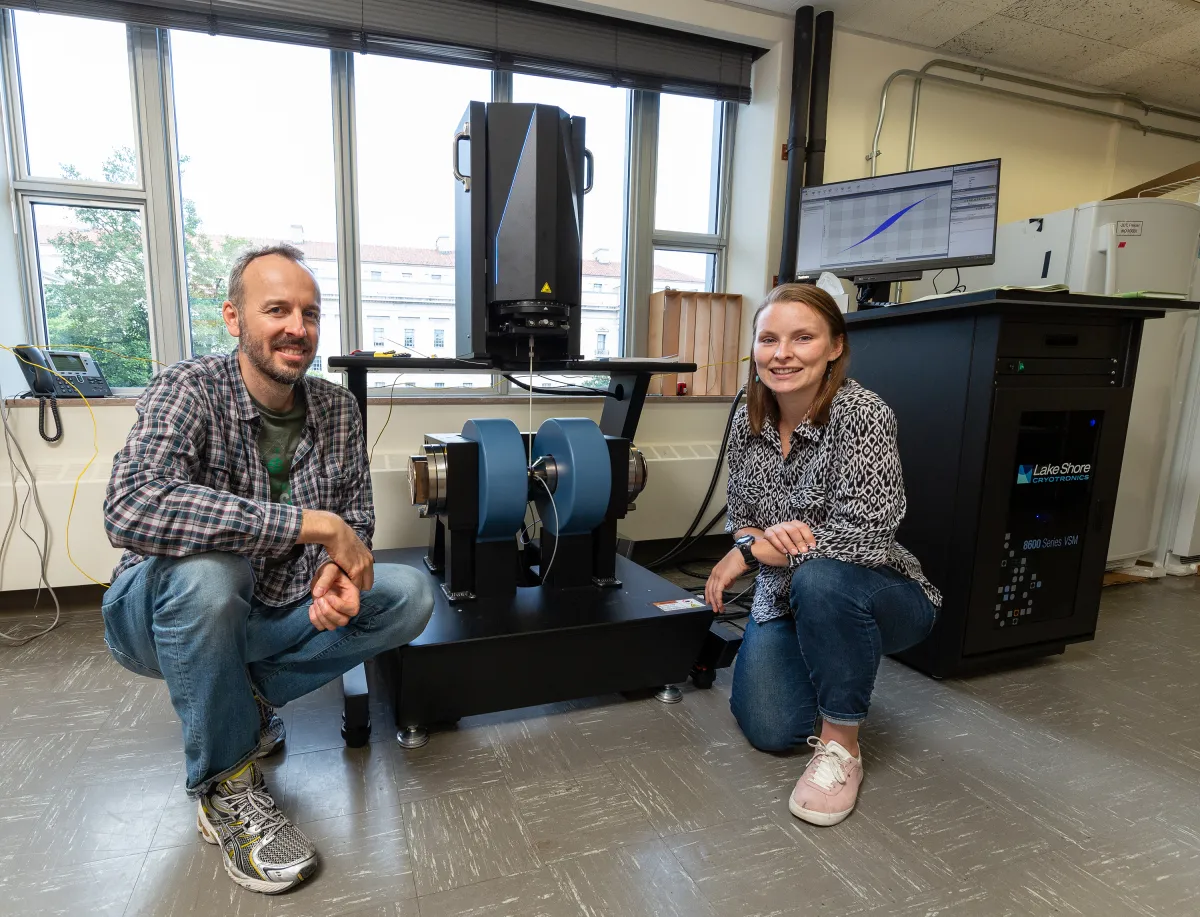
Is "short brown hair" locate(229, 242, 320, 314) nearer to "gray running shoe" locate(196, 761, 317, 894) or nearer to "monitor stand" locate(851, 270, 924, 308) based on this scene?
"gray running shoe" locate(196, 761, 317, 894)

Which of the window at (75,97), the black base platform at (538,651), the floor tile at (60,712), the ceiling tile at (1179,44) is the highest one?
the ceiling tile at (1179,44)

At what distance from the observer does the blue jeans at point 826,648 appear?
126 centimetres

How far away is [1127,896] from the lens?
104cm

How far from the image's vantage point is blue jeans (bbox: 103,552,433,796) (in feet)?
3.30

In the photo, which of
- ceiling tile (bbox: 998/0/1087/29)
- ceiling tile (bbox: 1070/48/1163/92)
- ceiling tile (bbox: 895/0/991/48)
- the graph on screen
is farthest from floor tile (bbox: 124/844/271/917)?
ceiling tile (bbox: 1070/48/1163/92)

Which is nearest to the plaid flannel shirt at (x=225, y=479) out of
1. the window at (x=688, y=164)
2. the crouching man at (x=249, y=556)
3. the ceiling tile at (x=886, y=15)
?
the crouching man at (x=249, y=556)

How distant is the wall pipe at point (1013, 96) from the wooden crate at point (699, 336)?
92 cm

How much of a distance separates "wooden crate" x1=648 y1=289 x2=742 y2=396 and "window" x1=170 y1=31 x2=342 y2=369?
1.35 metres

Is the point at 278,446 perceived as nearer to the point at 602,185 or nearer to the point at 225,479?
the point at 225,479

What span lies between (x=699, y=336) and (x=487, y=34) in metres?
1.40

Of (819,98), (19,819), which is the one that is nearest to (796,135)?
(819,98)

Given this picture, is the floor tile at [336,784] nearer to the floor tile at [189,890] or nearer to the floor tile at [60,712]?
the floor tile at [189,890]

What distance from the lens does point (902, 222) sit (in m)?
2.13

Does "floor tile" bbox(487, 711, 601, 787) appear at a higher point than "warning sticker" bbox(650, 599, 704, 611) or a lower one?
lower
